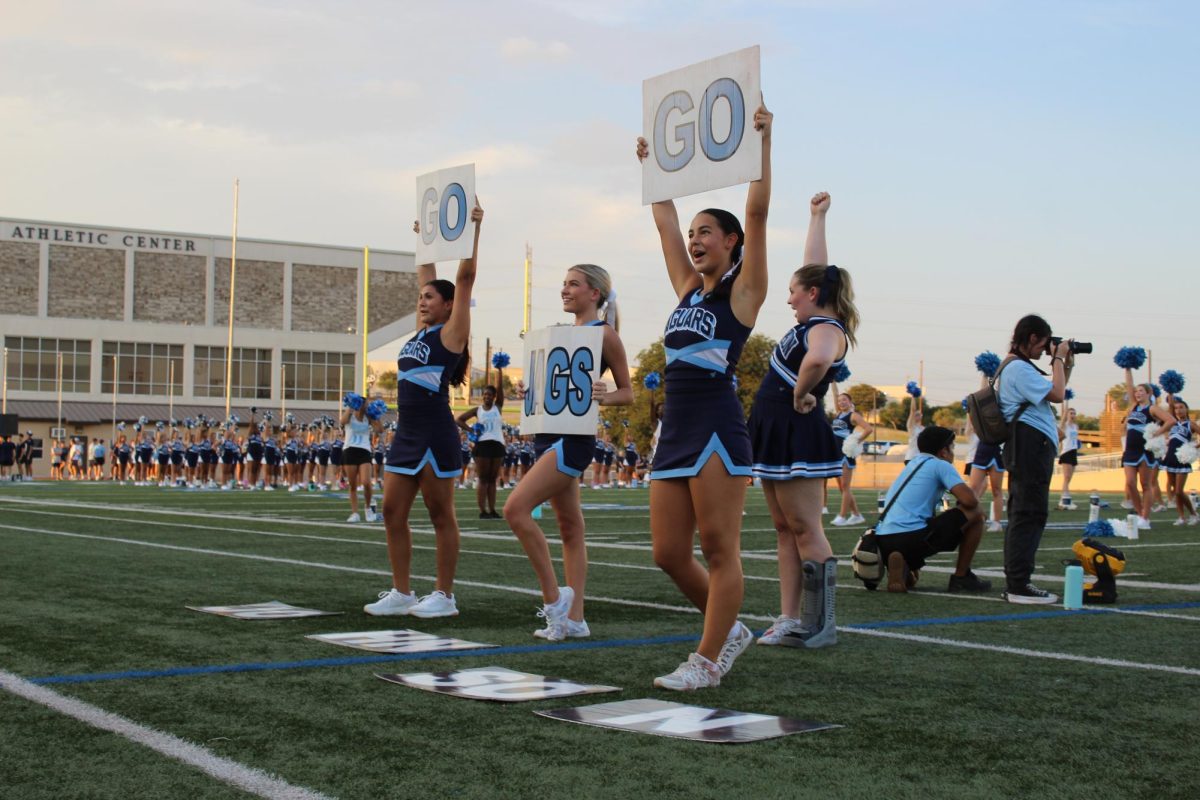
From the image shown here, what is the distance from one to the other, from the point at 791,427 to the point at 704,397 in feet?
5.12

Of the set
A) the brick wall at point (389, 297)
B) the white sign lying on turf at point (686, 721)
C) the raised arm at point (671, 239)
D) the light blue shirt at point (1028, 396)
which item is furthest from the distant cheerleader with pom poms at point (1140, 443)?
the brick wall at point (389, 297)

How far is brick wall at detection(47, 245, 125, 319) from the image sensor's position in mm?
71375

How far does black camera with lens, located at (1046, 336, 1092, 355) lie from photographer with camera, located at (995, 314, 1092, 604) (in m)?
0.04

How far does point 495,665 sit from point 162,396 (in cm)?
7192

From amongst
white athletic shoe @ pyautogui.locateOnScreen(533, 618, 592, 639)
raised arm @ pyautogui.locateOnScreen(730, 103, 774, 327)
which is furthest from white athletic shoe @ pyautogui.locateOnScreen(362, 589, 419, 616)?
raised arm @ pyautogui.locateOnScreen(730, 103, 774, 327)

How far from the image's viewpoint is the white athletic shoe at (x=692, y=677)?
4.73 meters

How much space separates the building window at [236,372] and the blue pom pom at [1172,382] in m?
62.9

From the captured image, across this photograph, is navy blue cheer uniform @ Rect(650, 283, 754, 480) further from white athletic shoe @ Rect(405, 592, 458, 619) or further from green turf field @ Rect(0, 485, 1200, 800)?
white athletic shoe @ Rect(405, 592, 458, 619)

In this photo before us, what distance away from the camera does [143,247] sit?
73.3 m

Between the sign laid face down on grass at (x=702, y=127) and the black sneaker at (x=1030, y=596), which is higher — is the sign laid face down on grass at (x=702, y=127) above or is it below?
above

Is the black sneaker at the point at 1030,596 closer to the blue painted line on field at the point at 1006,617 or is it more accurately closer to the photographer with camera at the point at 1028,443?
the photographer with camera at the point at 1028,443

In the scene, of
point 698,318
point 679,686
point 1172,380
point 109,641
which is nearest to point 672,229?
point 698,318

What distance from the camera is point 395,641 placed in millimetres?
5926

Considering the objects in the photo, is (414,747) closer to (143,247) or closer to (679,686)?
(679,686)
